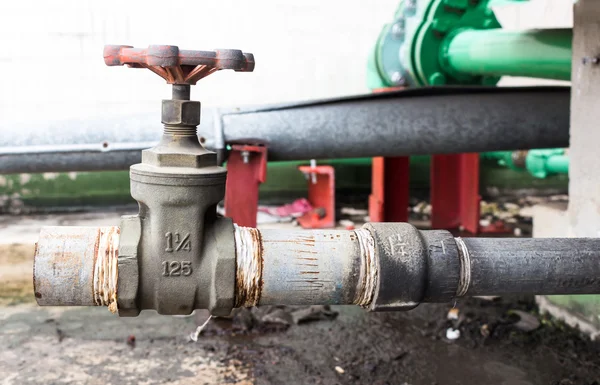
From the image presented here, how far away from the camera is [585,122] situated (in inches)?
97.6

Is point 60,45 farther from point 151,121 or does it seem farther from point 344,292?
point 344,292

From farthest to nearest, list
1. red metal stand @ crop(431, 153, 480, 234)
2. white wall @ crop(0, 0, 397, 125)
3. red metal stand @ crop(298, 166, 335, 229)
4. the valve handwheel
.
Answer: white wall @ crop(0, 0, 397, 125), red metal stand @ crop(298, 166, 335, 229), red metal stand @ crop(431, 153, 480, 234), the valve handwheel

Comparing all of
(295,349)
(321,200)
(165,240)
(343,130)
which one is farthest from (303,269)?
(321,200)

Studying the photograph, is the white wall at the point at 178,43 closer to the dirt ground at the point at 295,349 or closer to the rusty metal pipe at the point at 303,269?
the dirt ground at the point at 295,349

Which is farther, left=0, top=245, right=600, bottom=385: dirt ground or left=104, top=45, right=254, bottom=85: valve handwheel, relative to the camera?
left=0, top=245, right=600, bottom=385: dirt ground

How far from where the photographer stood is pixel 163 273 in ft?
4.61

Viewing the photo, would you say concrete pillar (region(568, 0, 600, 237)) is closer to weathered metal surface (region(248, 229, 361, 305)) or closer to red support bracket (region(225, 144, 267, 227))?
red support bracket (region(225, 144, 267, 227))

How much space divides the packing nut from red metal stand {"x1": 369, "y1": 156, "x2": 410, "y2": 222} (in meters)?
2.57

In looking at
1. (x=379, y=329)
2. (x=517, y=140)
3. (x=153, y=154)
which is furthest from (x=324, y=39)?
(x=153, y=154)

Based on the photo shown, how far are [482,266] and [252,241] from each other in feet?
1.72

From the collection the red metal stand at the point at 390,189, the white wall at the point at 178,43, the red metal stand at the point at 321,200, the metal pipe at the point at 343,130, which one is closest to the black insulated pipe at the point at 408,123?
the metal pipe at the point at 343,130

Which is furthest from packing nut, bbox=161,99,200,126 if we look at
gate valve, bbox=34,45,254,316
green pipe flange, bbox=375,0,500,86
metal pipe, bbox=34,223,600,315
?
green pipe flange, bbox=375,0,500,86

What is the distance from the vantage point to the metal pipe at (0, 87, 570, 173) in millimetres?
2684

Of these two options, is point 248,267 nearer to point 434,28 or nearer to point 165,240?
point 165,240
